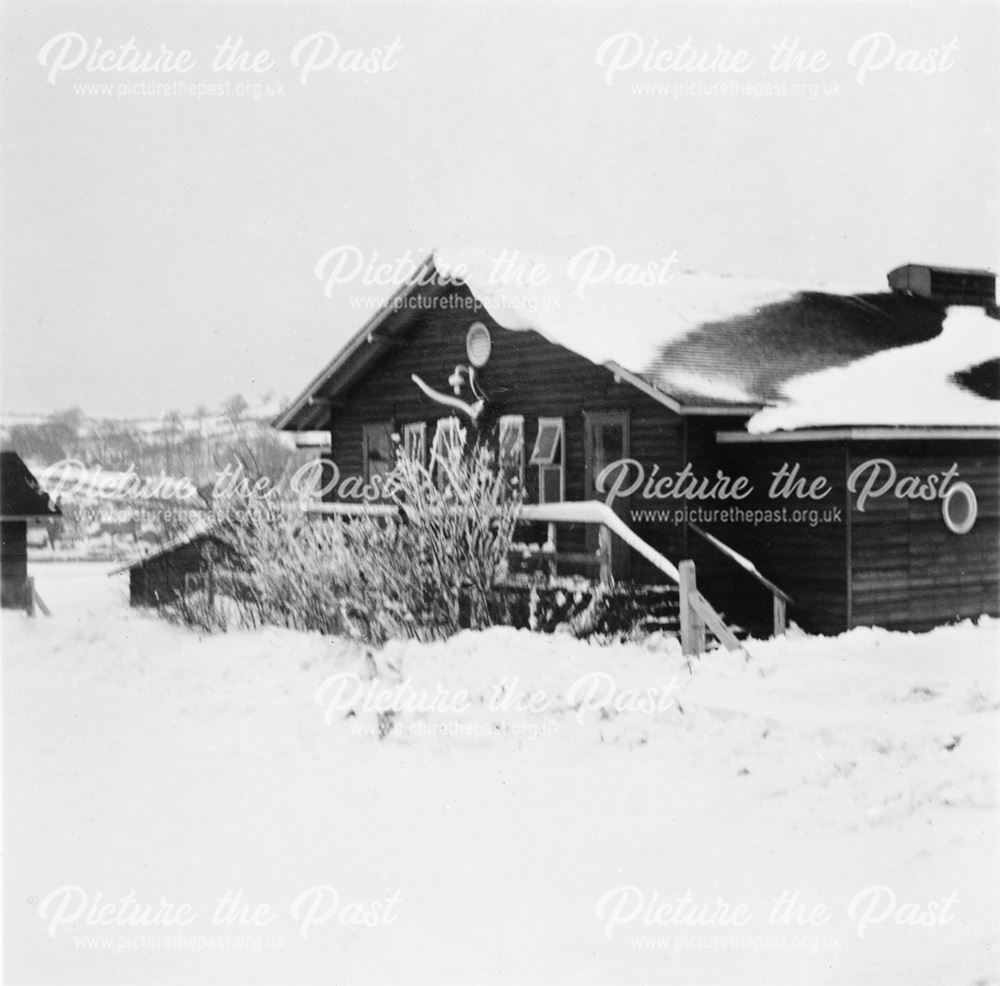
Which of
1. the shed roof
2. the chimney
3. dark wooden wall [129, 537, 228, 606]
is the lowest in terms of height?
dark wooden wall [129, 537, 228, 606]

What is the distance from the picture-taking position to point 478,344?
16656 millimetres

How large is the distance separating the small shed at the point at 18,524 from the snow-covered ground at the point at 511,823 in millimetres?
927

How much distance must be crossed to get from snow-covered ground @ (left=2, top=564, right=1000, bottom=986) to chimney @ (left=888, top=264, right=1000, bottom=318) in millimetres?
→ 9270

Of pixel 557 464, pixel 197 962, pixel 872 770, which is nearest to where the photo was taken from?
pixel 197 962

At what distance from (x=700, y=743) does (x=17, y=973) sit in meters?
5.59

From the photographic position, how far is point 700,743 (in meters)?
9.45

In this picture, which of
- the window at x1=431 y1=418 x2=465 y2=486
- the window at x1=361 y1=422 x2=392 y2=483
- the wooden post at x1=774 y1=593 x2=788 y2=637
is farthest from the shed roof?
the wooden post at x1=774 y1=593 x2=788 y2=637

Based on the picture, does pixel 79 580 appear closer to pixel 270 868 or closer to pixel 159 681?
pixel 159 681

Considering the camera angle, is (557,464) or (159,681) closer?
(159,681)

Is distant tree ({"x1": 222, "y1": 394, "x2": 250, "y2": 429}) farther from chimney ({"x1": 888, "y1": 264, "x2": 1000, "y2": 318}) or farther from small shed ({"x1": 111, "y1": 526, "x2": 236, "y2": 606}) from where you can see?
chimney ({"x1": 888, "y1": 264, "x2": 1000, "y2": 318})

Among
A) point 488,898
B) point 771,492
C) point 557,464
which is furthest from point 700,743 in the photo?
point 557,464

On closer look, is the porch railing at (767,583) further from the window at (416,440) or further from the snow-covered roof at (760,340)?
the window at (416,440)

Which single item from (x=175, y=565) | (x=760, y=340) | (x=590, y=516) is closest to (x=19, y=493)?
(x=175, y=565)

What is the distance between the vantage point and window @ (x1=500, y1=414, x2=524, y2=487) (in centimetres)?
1622
